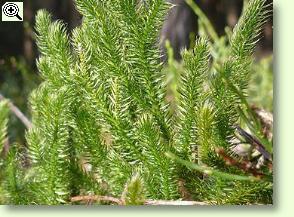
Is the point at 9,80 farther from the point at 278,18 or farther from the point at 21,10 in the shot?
the point at 278,18

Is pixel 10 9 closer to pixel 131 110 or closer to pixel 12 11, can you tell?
pixel 12 11

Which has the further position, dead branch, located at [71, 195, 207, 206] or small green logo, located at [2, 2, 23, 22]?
small green logo, located at [2, 2, 23, 22]

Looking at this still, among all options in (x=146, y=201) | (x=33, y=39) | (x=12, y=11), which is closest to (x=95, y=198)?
(x=146, y=201)

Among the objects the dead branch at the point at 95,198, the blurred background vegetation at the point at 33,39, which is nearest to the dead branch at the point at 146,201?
the dead branch at the point at 95,198

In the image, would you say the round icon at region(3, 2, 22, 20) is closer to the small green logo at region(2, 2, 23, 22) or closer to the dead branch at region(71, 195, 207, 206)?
the small green logo at region(2, 2, 23, 22)

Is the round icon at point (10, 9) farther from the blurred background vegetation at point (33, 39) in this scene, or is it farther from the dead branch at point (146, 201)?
the dead branch at point (146, 201)

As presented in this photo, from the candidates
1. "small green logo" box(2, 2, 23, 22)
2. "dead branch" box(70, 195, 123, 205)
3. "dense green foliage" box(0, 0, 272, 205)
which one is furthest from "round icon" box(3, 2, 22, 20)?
"dead branch" box(70, 195, 123, 205)
